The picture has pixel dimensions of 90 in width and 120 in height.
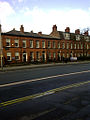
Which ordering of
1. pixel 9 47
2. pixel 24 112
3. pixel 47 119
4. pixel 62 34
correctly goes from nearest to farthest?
1. pixel 47 119
2. pixel 24 112
3. pixel 9 47
4. pixel 62 34

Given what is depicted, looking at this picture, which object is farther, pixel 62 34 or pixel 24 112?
pixel 62 34

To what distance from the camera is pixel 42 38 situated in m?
38.0

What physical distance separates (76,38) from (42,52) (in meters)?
17.7

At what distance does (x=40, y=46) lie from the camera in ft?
124

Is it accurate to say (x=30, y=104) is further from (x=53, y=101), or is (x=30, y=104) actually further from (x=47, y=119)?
(x=47, y=119)

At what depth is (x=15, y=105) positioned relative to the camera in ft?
20.4

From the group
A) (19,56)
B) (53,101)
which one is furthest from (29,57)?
(53,101)

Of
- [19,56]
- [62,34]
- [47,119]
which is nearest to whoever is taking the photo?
[47,119]

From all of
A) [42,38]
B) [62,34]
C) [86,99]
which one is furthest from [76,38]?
[86,99]

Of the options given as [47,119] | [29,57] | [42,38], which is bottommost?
[47,119]

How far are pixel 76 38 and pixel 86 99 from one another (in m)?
44.8

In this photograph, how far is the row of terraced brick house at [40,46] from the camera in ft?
104

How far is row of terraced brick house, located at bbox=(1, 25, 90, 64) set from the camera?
31.7 meters

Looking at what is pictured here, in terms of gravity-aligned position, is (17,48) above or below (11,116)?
above
